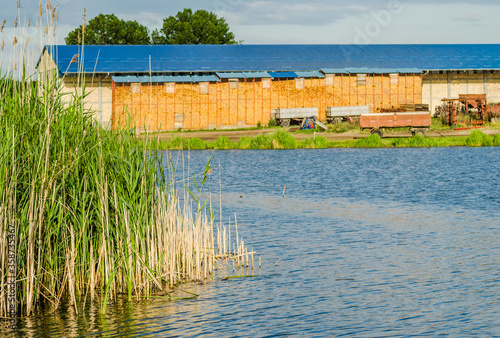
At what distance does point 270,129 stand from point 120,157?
181 feet

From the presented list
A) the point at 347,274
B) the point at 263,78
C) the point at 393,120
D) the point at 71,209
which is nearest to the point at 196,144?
the point at 263,78

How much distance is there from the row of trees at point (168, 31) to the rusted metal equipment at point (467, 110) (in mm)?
44782

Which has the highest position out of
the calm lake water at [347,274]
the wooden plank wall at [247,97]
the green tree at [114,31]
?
the green tree at [114,31]

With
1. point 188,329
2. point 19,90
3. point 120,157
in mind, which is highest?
point 19,90

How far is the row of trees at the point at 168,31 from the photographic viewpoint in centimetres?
10169

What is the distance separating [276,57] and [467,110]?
20.7 m

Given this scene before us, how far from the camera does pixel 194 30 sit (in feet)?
346

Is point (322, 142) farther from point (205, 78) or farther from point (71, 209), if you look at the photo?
point (71, 209)

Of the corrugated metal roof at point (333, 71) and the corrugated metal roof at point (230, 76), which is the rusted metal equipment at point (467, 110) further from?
the corrugated metal roof at point (230, 76)

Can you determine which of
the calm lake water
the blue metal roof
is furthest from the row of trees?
the calm lake water

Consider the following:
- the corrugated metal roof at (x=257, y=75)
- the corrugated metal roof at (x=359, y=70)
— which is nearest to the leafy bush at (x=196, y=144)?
the corrugated metal roof at (x=257, y=75)

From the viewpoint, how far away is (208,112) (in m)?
67.9

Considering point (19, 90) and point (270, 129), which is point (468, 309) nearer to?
point (19, 90)

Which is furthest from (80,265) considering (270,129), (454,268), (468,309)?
(270,129)
